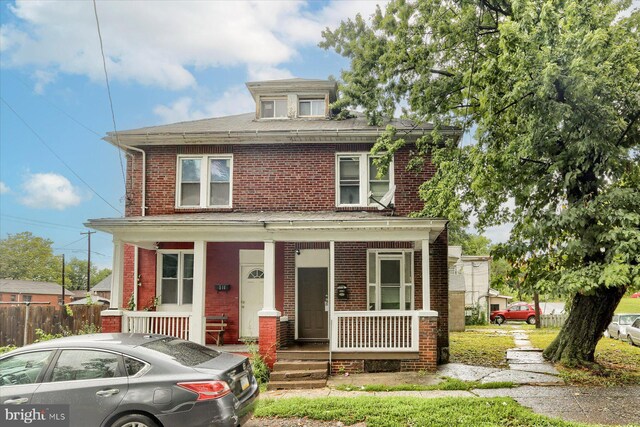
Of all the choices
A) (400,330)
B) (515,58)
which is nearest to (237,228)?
(400,330)

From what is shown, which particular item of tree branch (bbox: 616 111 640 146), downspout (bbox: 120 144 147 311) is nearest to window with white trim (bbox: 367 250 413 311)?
tree branch (bbox: 616 111 640 146)

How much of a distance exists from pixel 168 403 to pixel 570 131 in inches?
339

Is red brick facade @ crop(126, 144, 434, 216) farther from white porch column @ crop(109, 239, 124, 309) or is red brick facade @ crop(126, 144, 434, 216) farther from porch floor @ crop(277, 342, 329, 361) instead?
porch floor @ crop(277, 342, 329, 361)

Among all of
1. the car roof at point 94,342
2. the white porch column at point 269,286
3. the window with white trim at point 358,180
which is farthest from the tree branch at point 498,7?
the car roof at point 94,342

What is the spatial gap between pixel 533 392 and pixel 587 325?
12.0 ft

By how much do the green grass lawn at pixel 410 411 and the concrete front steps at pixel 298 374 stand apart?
165cm

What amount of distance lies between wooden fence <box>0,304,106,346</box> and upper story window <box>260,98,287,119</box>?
830 centimetres

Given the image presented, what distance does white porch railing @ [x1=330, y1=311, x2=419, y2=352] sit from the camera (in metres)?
11.4

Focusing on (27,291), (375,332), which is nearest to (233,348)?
(375,332)

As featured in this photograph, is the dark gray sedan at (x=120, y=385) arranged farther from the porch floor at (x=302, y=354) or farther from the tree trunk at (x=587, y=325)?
the tree trunk at (x=587, y=325)

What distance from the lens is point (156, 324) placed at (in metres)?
11.9

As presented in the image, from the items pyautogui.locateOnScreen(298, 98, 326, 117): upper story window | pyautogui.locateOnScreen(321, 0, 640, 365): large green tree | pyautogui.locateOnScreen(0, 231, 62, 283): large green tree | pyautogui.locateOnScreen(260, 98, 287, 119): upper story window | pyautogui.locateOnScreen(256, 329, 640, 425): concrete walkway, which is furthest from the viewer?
pyautogui.locateOnScreen(0, 231, 62, 283): large green tree

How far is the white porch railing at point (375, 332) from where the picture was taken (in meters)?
11.4

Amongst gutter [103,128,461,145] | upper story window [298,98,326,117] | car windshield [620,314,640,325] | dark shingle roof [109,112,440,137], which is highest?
upper story window [298,98,326,117]
